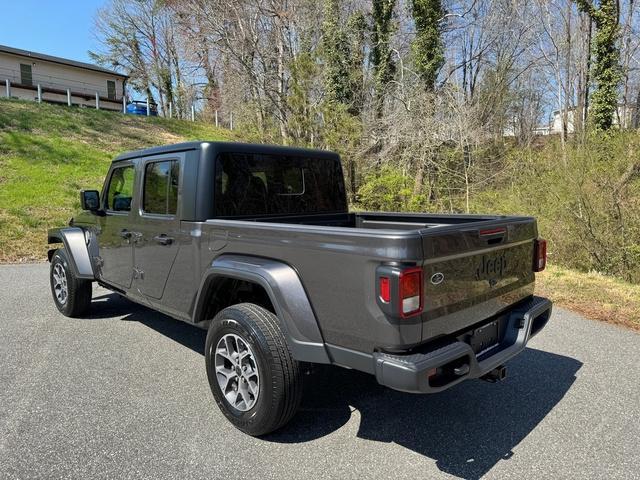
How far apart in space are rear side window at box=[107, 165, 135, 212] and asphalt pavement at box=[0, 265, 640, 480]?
4.45ft

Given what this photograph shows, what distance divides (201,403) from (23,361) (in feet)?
6.28

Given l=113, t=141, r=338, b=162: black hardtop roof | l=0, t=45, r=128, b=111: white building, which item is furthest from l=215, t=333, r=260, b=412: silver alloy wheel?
l=0, t=45, r=128, b=111: white building

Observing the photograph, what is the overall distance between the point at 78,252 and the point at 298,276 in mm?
3331

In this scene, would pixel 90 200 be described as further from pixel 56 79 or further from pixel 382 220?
pixel 56 79

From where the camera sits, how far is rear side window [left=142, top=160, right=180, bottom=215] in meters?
3.71

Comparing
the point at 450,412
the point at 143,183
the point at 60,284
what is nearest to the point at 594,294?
the point at 450,412

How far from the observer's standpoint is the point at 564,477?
2.58 meters

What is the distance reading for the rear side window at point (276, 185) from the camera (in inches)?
142

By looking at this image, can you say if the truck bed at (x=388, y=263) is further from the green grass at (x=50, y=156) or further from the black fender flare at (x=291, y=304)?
the green grass at (x=50, y=156)

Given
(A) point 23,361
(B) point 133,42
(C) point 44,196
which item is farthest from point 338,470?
(B) point 133,42

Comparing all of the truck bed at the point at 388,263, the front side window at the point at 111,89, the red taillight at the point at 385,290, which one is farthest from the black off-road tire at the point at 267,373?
the front side window at the point at 111,89

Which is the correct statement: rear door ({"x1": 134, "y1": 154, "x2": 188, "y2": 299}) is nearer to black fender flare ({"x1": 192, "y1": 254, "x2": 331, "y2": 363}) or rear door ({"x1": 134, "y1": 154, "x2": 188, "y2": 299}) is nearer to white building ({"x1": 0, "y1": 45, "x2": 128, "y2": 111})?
black fender flare ({"x1": 192, "y1": 254, "x2": 331, "y2": 363})

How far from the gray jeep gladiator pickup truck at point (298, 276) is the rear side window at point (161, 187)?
2 centimetres

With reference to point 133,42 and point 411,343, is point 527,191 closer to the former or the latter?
point 411,343
